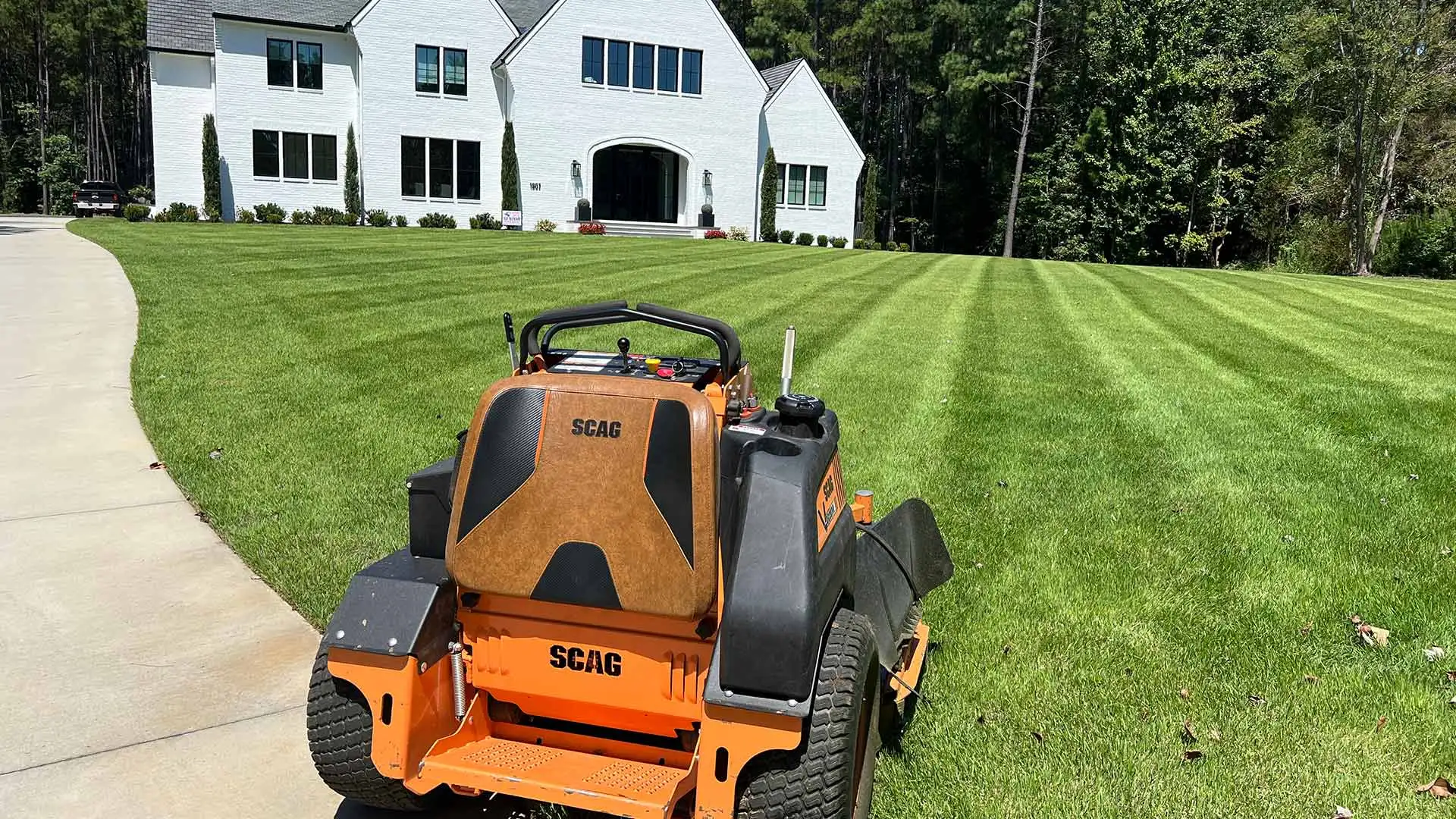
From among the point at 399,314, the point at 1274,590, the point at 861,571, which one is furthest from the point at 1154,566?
the point at 399,314

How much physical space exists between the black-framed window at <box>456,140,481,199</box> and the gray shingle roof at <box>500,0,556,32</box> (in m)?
4.71

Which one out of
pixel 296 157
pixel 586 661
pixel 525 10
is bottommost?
pixel 586 661

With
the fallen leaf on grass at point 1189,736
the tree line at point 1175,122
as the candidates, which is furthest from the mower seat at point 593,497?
the tree line at point 1175,122

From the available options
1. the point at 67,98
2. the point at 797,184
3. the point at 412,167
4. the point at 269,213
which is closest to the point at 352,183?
the point at 412,167

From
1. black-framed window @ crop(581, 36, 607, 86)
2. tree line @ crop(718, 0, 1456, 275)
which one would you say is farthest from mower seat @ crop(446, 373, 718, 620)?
black-framed window @ crop(581, 36, 607, 86)

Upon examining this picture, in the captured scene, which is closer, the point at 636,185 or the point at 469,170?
the point at 469,170

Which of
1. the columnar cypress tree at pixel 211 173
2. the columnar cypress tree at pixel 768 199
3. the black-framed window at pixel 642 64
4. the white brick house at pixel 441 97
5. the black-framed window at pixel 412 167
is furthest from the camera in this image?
the columnar cypress tree at pixel 768 199

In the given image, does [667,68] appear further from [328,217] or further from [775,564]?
[775,564]

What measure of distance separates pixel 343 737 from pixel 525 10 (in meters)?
34.4

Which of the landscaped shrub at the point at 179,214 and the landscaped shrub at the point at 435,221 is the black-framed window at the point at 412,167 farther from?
the landscaped shrub at the point at 179,214

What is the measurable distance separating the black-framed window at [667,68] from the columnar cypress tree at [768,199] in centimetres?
403

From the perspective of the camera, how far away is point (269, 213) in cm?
2855

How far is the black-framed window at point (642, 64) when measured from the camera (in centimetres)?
3098

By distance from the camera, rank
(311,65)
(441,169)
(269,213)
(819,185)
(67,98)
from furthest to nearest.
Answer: (67,98) → (819,185) → (441,169) → (311,65) → (269,213)
